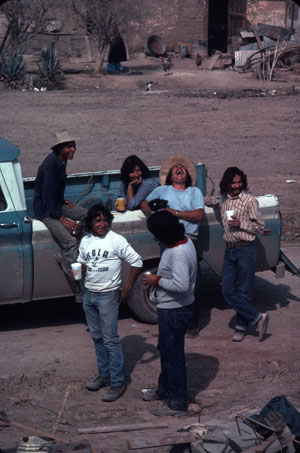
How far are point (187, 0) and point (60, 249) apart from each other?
91.2 feet

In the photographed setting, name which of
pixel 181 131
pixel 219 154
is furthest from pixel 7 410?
pixel 181 131

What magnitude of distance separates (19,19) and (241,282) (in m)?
22.4

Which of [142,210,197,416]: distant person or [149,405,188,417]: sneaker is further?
[149,405,188,417]: sneaker

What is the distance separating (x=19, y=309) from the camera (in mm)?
8578

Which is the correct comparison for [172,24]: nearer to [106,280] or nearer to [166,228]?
[106,280]

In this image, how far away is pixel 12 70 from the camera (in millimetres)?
24406

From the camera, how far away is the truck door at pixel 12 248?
727 cm

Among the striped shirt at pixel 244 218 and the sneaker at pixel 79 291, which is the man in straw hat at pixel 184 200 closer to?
the striped shirt at pixel 244 218

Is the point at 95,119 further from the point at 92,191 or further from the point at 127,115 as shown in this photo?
the point at 92,191

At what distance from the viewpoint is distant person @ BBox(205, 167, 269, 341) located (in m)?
7.41

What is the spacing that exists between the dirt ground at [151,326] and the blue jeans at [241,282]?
32 centimetres

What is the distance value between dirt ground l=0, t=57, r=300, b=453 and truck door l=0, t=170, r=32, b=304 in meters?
0.61

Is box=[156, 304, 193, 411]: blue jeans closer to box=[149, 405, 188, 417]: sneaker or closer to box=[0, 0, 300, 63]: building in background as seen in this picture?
box=[149, 405, 188, 417]: sneaker

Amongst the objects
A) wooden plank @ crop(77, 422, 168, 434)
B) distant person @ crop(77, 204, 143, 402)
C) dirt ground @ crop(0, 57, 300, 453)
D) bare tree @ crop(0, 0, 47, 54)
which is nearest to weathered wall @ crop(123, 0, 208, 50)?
bare tree @ crop(0, 0, 47, 54)
